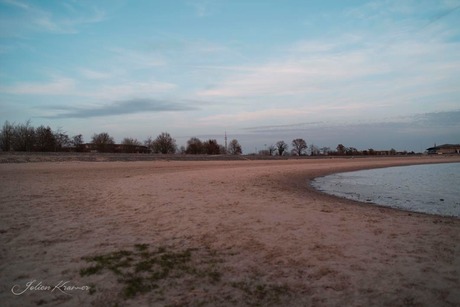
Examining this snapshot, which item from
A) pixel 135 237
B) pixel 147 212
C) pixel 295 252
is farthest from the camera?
pixel 147 212

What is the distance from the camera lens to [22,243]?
25.0ft

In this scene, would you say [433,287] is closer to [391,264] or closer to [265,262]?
[391,264]

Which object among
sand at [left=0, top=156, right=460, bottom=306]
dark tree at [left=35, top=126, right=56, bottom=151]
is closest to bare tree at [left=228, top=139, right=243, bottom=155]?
dark tree at [left=35, top=126, right=56, bottom=151]

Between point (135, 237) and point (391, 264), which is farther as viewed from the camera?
point (135, 237)

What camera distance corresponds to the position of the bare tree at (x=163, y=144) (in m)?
116

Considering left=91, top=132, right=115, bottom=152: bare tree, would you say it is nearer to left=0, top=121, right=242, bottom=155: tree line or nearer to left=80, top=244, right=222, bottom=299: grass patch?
left=0, top=121, right=242, bottom=155: tree line

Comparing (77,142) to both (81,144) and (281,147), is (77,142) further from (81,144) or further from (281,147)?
(281,147)

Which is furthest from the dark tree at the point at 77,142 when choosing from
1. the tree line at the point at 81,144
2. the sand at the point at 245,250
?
the sand at the point at 245,250

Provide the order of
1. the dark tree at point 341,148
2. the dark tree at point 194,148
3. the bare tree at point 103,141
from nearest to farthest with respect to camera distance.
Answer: the bare tree at point 103,141, the dark tree at point 194,148, the dark tree at point 341,148

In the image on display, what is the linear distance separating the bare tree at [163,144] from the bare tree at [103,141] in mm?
13778

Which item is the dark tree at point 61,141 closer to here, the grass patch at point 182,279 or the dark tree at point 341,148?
the grass patch at point 182,279

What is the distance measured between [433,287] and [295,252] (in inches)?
99.0

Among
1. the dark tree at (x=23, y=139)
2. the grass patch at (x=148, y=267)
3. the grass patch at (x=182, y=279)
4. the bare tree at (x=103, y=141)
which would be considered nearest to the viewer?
the grass patch at (x=182, y=279)

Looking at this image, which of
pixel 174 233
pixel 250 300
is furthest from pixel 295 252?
pixel 174 233
